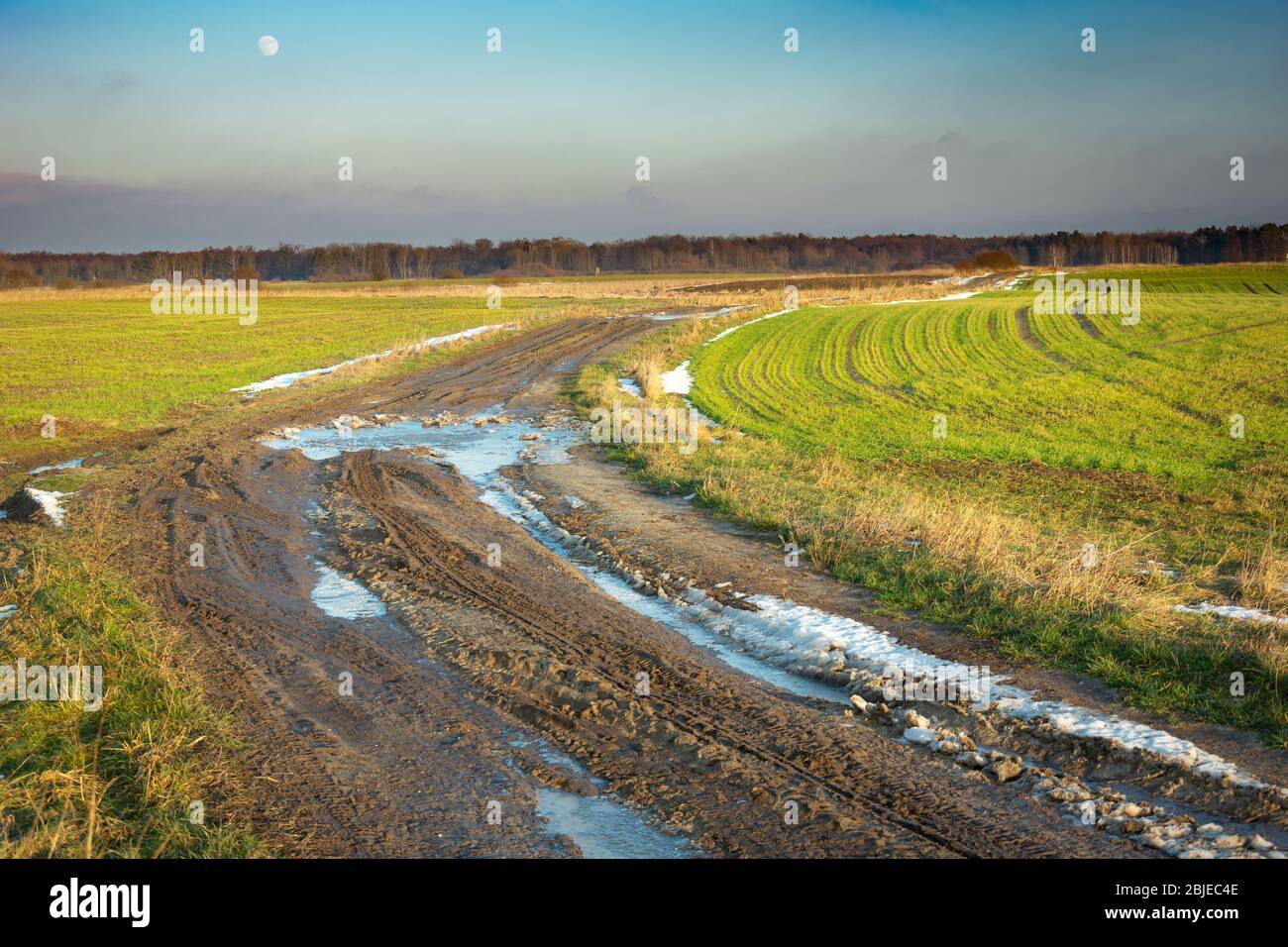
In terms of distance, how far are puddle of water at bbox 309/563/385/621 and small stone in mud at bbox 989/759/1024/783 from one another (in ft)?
19.1

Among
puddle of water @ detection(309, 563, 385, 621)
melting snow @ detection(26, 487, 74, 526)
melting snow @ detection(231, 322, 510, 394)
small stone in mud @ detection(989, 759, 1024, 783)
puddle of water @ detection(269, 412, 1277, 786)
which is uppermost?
melting snow @ detection(231, 322, 510, 394)

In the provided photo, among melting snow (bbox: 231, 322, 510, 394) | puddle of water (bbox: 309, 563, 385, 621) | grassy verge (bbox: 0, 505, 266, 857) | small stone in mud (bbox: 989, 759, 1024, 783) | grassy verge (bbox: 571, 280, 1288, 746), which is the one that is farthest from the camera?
melting snow (bbox: 231, 322, 510, 394)

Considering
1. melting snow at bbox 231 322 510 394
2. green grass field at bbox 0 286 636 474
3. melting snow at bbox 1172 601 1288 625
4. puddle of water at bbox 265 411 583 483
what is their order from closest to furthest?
melting snow at bbox 1172 601 1288 625, puddle of water at bbox 265 411 583 483, green grass field at bbox 0 286 636 474, melting snow at bbox 231 322 510 394

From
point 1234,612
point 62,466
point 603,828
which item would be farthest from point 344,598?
point 62,466

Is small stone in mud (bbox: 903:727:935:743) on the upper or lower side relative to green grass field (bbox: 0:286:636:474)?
lower

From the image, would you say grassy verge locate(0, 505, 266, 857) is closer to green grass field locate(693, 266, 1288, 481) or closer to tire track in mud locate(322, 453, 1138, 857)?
tire track in mud locate(322, 453, 1138, 857)

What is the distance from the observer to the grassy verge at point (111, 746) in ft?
16.7

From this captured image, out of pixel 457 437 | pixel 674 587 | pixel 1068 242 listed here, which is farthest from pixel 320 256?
pixel 674 587

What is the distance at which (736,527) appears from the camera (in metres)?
12.1

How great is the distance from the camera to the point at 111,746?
6.20 m

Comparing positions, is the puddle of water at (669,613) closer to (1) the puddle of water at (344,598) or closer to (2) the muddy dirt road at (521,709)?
(2) the muddy dirt road at (521,709)

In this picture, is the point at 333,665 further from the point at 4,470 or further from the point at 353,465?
the point at 4,470

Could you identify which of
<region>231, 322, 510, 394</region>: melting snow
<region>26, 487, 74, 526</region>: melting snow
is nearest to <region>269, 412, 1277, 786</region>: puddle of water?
<region>26, 487, 74, 526</region>: melting snow

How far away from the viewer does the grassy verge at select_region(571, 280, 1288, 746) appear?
711 cm
